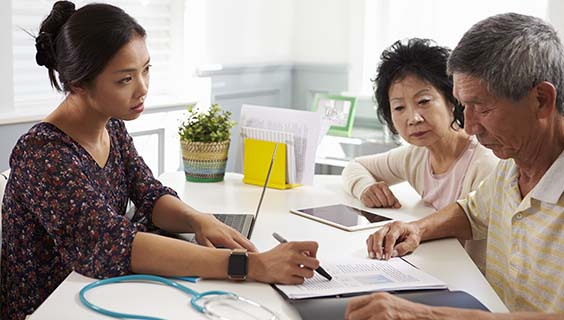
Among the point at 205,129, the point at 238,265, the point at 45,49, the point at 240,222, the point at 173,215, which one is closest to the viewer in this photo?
the point at 238,265

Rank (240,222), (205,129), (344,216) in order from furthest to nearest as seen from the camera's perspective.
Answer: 1. (205,129)
2. (344,216)
3. (240,222)

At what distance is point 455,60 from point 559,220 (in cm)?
42

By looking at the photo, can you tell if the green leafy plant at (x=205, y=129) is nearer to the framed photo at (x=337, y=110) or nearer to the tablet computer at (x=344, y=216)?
the tablet computer at (x=344, y=216)

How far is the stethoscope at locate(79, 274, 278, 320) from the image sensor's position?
133cm

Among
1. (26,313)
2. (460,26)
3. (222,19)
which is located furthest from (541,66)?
(222,19)

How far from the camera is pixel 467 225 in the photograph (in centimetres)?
196

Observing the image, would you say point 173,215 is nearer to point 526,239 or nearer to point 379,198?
point 379,198

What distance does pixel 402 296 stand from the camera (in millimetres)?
1461

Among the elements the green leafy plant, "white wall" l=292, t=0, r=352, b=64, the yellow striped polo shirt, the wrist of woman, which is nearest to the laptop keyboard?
the wrist of woman

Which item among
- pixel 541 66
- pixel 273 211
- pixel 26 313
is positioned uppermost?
pixel 541 66

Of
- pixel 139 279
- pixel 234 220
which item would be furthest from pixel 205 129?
pixel 139 279

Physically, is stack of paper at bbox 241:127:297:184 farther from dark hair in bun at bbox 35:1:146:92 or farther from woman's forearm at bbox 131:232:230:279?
woman's forearm at bbox 131:232:230:279

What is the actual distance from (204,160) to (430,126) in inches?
31.1

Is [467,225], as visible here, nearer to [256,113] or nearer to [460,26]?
[256,113]
